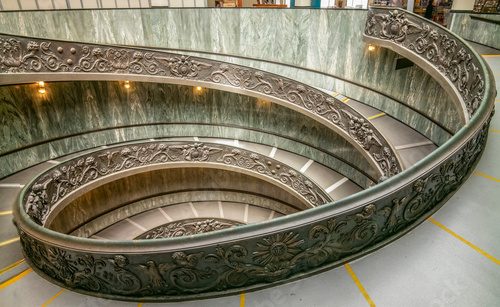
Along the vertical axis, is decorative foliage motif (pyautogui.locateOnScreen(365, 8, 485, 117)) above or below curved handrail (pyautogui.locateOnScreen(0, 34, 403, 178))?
above

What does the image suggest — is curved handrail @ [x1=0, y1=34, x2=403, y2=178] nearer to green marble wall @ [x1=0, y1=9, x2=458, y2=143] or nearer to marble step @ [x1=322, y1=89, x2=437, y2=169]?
marble step @ [x1=322, y1=89, x2=437, y2=169]

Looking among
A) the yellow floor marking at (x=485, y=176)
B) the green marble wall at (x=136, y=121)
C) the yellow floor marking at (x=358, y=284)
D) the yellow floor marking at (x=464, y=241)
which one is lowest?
the green marble wall at (x=136, y=121)

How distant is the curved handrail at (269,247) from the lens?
2393 mm

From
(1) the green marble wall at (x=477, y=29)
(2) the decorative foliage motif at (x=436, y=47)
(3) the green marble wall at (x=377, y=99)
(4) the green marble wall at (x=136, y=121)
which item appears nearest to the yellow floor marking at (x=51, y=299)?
(2) the decorative foliage motif at (x=436, y=47)

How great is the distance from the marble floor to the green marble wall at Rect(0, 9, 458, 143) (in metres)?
4.29

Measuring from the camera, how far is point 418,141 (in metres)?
6.35

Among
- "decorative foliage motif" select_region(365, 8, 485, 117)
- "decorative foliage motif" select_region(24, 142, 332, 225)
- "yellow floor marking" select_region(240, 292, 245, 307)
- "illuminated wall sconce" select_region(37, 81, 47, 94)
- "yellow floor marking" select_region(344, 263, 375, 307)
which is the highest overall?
"decorative foliage motif" select_region(365, 8, 485, 117)

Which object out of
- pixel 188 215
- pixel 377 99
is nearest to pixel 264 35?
pixel 377 99

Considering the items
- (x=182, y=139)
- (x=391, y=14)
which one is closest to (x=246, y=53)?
(x=182, y=139)

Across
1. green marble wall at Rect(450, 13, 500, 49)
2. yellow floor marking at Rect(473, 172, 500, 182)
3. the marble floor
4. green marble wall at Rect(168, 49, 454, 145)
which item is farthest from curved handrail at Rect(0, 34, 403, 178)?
green marble wall at Rect(450, 13, 500, 49)

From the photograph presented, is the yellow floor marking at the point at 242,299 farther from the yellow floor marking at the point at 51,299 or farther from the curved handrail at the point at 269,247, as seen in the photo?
the yellow floor marking at the point at 51,299

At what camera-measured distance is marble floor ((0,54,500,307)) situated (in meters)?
2.29

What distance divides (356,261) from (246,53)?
8.19 m

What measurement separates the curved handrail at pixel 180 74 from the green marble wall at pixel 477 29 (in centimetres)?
312
